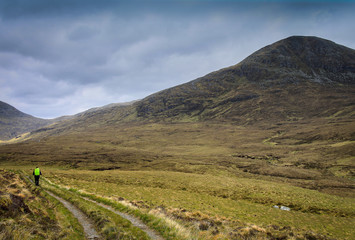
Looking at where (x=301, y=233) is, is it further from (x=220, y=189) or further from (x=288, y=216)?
(x=220, y=189)

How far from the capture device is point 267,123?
162 meters

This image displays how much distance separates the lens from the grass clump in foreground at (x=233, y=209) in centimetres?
1270

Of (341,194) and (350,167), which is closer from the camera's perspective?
(341,194)

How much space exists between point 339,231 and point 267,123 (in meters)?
161

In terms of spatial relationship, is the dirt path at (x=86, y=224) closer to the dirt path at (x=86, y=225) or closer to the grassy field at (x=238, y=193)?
the dirt path at (x=86, y=225)

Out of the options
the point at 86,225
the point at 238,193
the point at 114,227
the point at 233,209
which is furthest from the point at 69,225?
the point at 238,193

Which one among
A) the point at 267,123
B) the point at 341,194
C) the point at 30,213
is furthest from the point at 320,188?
the point at 267,123

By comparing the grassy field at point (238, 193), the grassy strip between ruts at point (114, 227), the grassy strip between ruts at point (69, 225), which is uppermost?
the grassy strip between ruts at point (69, 225)

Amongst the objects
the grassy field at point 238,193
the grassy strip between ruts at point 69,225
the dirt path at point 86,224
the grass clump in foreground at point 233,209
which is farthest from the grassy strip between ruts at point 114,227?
the grassy field at point 238,193

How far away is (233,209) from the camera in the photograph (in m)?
20.6

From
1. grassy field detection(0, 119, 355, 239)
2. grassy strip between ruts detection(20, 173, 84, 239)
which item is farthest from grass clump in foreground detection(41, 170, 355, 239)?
grassy strip between ruts detection(20, 173, 84, 239)

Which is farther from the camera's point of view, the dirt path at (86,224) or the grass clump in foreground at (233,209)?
the grass clump in foreground at (233,209)

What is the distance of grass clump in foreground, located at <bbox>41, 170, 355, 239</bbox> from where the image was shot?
1270cm

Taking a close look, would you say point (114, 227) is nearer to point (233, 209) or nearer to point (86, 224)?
point (86, 224)
